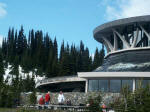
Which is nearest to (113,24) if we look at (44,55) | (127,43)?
(127,43)

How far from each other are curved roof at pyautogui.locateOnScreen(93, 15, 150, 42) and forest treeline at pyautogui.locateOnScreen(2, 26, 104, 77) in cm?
2468

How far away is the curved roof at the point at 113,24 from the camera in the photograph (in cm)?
4044

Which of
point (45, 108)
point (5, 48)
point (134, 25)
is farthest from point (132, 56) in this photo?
point (5, 48)

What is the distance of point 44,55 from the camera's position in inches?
3413

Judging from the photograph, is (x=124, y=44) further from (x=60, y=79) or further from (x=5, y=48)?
(x=5, y=48)

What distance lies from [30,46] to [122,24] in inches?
2210

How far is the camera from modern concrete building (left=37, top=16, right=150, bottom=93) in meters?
34.2

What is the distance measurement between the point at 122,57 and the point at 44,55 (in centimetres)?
4775

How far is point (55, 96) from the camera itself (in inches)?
1186

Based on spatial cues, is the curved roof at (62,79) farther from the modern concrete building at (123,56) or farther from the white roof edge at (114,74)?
the white roof edge at (114,74)

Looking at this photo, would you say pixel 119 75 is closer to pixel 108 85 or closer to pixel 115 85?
pixel 115 85

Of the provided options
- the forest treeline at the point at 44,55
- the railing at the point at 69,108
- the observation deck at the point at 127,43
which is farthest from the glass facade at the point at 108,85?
the forest treeline at the point at 44,55

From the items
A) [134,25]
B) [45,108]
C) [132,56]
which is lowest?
[45,108]

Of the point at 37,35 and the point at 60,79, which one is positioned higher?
the point at 37,35
